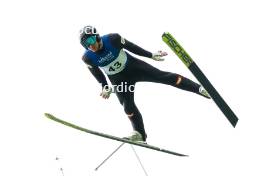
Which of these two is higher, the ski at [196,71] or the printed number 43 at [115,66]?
the printed number 43 at [115,66]

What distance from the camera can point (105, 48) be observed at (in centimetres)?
888

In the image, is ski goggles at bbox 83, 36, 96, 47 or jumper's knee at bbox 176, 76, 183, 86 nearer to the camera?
ski goggles at bbox 83, 36, 96, 47

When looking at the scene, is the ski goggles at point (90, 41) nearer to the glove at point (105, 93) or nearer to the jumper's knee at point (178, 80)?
the glove at point (105, 93)

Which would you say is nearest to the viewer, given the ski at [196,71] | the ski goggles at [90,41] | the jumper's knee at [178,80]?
the ski goggles at [90,41]

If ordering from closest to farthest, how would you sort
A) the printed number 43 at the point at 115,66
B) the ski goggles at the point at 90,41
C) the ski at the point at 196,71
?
the ski goggles at the point at 90,41
the ski at the point at 196,71
the printed number 43 at the point at 115,66

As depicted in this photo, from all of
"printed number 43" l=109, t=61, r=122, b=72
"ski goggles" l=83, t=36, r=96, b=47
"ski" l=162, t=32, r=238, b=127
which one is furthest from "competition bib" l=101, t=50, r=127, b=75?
"ski" l=162, t=32, r=238, b=127

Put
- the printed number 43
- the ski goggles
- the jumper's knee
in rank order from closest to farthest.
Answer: the ski goggles → the printed number 43 → the jumper's knee

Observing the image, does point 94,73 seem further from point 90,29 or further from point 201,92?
point 201,92

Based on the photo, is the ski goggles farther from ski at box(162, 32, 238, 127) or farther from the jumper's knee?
the jumper's knee

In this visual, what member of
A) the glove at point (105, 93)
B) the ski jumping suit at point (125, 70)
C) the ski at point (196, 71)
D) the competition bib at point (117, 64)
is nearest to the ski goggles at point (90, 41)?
the ski jumping suit at point (125, 70)

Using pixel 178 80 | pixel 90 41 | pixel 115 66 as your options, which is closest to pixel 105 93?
pixel 115 66

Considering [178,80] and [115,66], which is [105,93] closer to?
[115,66]

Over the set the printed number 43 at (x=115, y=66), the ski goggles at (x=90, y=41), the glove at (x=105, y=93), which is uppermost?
the ski goggles at (x=90, y=41)

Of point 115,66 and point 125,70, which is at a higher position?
point 115,66
